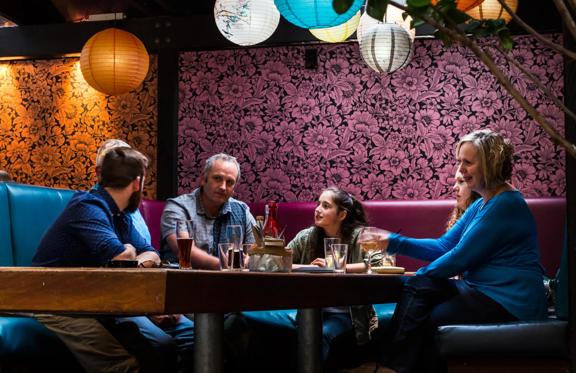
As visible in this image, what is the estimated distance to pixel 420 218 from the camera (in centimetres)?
531

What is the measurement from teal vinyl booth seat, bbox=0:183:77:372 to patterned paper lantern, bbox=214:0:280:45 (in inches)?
50.6

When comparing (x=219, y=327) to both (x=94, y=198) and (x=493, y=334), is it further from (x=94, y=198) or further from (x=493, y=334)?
(x=493, y=334)

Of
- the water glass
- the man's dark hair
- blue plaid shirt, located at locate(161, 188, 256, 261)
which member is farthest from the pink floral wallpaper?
the water glass

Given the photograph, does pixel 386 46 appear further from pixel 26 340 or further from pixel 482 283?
pixel 26 340

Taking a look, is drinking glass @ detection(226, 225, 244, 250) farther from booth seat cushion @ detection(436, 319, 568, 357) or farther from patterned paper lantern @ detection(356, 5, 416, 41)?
patterned paper lantern @ detection(356, 5, 416, 41)

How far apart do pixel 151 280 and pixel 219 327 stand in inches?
24.3

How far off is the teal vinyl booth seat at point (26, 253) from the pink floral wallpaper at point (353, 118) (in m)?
1.75

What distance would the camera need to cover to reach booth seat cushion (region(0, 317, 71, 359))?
320cm

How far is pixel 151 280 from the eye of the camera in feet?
4.63

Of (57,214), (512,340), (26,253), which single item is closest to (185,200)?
(57,214)

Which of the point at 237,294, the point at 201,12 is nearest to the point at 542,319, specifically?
the point at 237,294

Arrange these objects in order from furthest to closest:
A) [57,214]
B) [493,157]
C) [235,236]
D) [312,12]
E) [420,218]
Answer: [420,218]
[57,214]
[493,157]
[312,12]
[235,236]

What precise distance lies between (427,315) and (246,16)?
1649mm

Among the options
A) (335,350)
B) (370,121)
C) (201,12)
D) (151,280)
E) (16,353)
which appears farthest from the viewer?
(201,12)
